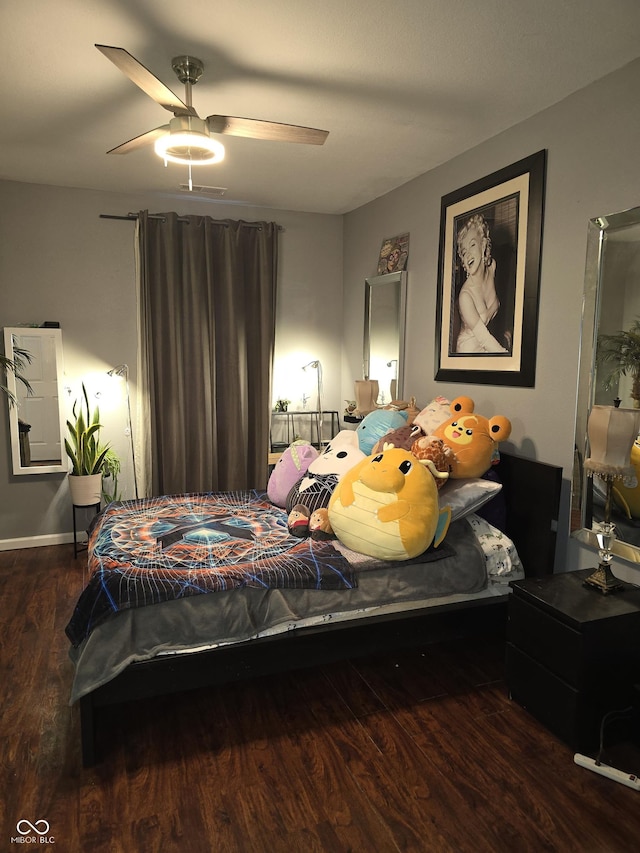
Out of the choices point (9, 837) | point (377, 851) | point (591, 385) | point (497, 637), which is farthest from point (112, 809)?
point (591, 385)

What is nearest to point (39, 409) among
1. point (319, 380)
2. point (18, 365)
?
point (18, 365)

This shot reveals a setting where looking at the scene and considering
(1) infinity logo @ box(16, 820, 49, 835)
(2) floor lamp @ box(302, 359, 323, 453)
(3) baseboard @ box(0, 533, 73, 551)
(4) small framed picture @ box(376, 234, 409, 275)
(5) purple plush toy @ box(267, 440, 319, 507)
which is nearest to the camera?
(1) infinity logo @ box(16, 820, 49, 835)

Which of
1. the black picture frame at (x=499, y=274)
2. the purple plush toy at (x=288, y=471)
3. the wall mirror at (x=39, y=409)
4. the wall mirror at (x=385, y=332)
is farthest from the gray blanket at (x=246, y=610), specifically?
the wall mirror at (x=39, y=409)

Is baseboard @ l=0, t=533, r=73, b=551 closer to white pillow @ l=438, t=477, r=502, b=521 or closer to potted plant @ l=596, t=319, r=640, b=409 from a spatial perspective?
white pillow @ l=438, t=477, r=502, b=521

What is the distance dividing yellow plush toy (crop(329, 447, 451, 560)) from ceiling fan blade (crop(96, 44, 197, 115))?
1675 millimetres

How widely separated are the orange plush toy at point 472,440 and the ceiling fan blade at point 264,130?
1482 mm

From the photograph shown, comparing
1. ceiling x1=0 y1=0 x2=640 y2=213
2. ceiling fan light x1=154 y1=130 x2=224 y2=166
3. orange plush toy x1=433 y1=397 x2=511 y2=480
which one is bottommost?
orange plush toy x1=433 y1=397 x2=511 y2=480

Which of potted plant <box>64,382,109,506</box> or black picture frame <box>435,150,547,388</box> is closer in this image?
black picture frame <box>435,150,547,388</box>

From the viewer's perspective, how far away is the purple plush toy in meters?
3.36

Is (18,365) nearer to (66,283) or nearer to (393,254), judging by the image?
(66,283)

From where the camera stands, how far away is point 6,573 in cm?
380

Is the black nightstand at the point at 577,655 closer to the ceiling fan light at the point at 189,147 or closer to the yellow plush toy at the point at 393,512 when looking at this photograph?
the yellow plush toy at the point at 393,512

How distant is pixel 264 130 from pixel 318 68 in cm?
33

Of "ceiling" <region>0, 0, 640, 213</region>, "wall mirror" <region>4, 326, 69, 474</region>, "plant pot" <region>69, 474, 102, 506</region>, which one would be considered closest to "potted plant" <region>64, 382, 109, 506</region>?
"plant pot" <region>69, 474, 102, 506</region>
